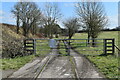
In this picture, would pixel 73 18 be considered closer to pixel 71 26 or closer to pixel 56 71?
pixel 71 26

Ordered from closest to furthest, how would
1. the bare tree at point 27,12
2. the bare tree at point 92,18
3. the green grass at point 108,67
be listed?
1. the green grass at point 108,67
2. the bare tree at point 92,18
3. the bare tree at point 27,12

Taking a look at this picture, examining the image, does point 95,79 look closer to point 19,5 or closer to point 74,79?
point 74,79

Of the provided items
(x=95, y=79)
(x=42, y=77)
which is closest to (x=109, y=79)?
(x=95, y=79)

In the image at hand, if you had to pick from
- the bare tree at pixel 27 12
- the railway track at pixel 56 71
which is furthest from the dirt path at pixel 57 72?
the bare tree at pixel 27 12

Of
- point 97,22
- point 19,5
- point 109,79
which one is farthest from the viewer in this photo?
point 19,5

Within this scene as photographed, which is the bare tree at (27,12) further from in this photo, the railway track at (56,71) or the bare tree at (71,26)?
the railway track at (56,71)

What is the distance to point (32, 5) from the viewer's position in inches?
1332

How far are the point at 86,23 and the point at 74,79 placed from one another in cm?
1792

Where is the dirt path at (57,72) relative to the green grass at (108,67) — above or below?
below

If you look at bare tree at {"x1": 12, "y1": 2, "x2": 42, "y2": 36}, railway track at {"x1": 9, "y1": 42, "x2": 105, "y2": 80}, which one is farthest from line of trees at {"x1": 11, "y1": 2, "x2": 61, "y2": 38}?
railway track at {"x1": 9, "y1": 42, "x2": 105, "y2": 80}

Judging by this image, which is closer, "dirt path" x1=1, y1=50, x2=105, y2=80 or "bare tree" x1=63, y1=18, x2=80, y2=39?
"dirt path" x1=1, y1=50, x2=105, y2=80

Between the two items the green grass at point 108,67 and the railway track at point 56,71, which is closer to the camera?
the railway track at point 56,71

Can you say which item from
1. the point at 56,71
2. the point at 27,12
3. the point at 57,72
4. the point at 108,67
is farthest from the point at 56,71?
the point at 27,12

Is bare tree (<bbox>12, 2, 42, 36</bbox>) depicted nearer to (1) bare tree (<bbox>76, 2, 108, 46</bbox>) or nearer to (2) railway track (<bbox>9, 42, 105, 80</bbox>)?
(1) bare tree (<bbox>76, 2, 108, 46</bbox>)
